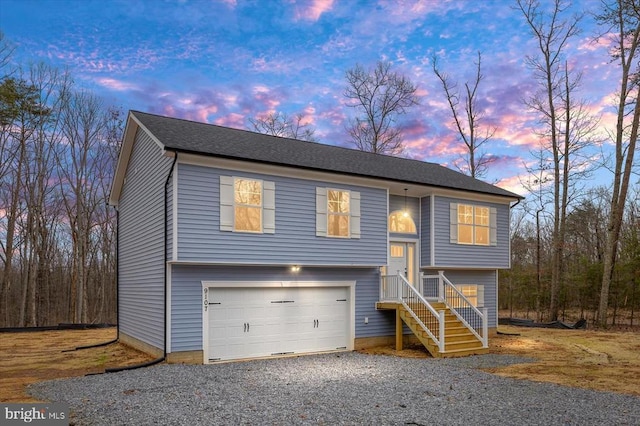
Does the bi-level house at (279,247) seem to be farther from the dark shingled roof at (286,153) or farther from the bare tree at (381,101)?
the bare tree at (381,101)

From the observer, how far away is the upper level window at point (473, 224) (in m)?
16.0

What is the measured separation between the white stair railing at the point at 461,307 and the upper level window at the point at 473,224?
6.03 feet

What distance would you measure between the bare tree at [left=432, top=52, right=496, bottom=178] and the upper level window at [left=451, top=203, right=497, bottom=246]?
12.5 meters

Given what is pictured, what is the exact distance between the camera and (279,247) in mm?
12250

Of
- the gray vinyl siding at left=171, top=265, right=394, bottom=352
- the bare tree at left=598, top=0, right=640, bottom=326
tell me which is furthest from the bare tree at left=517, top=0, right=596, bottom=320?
the gray vinyl siding at left=171, top=265, right=394, bottom=352

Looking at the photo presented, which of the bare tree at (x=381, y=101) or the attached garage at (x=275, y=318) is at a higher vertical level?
the bare tree at (x=381, y=101)

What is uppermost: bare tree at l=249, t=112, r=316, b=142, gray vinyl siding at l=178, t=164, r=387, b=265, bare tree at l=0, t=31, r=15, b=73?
bare tree at l=0, t=31, r=15, b=73

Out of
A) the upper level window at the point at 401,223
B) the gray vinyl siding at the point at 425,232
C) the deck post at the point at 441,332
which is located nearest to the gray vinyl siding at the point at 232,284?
the upper level window at the point at 401,223

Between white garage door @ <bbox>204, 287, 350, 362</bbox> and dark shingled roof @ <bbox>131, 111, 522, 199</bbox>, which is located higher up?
dark shingled roof @ <bbox>131, 111, 522, 199</bbox>

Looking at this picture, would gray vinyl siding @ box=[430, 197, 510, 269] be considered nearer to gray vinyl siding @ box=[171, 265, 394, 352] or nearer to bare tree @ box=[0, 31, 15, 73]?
gray vinyl siding @ box=[171, 265, 394, 352]

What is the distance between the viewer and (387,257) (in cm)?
1416

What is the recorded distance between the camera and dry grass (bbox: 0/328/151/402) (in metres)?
9.57

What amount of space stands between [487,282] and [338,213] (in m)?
7.62

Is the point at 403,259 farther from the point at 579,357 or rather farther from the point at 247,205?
the point at 247,205
